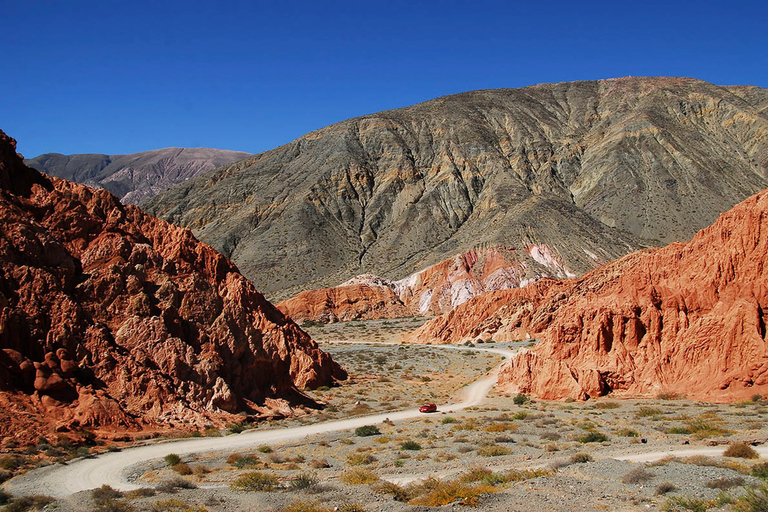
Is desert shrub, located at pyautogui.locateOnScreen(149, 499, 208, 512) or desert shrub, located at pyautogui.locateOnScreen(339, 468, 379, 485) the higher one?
desert shrub, located at pyautogui.locateOnScreen(149, 499, 208, 512)

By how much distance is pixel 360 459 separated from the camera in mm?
17422

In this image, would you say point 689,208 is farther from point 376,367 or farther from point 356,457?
point 356,457

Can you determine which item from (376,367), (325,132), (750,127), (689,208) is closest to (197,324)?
(376,367)

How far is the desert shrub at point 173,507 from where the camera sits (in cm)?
1202

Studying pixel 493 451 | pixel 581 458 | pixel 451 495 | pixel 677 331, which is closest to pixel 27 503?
pixel 451 495

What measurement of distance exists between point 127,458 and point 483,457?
10.5 meters

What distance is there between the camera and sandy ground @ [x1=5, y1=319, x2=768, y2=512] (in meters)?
12.3

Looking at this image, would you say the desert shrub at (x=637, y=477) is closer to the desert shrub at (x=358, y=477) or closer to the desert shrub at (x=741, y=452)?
the desert shrub at (x=741, y=452)

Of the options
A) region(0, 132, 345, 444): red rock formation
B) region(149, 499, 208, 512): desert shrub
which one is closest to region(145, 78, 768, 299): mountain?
region(0, 132, 345, 444): red rock formation

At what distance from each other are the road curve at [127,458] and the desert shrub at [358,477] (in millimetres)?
5163

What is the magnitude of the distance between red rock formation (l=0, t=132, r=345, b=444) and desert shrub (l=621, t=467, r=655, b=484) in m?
15.5

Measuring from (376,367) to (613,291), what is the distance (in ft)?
62.7

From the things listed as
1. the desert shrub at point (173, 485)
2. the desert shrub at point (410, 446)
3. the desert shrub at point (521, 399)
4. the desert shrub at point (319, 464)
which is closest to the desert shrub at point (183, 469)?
the desert shrub at point (173, 485)

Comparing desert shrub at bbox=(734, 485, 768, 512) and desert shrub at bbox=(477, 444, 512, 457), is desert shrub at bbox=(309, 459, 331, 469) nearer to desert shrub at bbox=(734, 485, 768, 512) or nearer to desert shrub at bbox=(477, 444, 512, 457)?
desert shrub at bbox=(477, 444, 512, 457)
